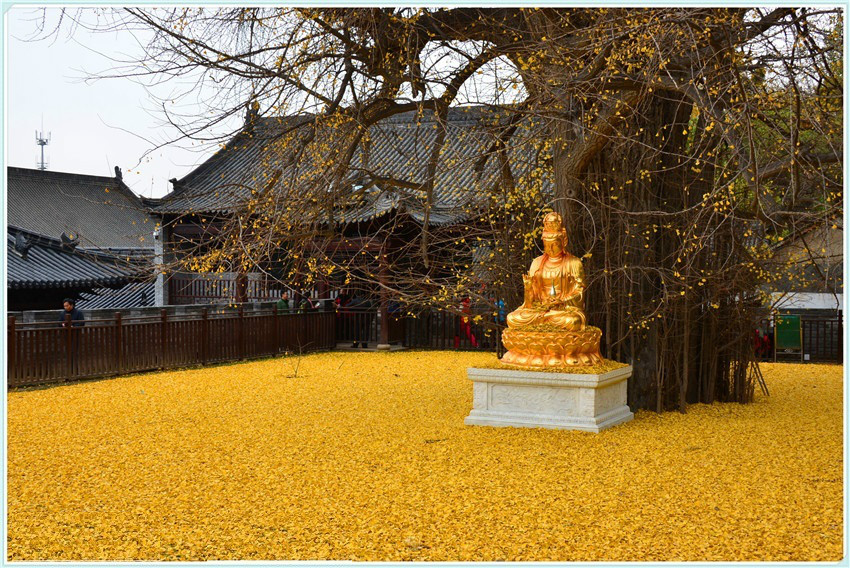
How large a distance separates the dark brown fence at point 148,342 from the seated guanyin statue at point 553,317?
6.85 meters

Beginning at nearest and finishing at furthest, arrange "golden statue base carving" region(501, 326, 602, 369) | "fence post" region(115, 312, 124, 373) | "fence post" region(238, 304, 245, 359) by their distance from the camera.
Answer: "golden statue base carving" region(501, 326, 602, 369)
"fence post" region(115, 312, 124, 373)
"fence post" region(238, 304, 245, 359)

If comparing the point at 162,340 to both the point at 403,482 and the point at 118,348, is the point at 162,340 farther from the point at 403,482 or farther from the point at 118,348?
the point at 403,482

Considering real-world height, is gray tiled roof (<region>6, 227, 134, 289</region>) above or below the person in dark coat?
above

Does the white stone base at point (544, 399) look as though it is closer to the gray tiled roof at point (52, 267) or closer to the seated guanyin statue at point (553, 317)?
the seated guanyin statue at point (553, 317)

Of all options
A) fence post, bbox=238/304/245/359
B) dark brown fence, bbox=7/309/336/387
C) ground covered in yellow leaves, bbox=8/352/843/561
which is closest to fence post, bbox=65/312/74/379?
dark brown fence, bbox=7/309/336/387

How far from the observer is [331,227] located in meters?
9.87

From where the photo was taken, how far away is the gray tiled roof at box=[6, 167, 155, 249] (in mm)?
26344

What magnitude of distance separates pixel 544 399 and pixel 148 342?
7618mm

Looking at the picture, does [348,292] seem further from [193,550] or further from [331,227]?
[193,550]

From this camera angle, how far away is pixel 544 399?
8.99 meters

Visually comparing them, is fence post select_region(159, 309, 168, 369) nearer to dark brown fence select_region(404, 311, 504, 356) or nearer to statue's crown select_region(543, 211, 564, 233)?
dark brown fence select_region(404, 311, 504, 356)

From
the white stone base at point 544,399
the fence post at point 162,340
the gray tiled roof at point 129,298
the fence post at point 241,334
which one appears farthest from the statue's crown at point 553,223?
the gray tiled roof at point 129,298

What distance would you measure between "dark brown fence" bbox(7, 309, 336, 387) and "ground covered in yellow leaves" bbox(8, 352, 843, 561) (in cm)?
128

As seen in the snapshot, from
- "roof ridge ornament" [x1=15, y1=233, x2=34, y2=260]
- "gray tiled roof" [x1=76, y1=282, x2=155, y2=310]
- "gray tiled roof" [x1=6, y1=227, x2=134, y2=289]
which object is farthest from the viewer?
"gray tiled roof" [x1=76, y1=282, x2=155, y2=310]
